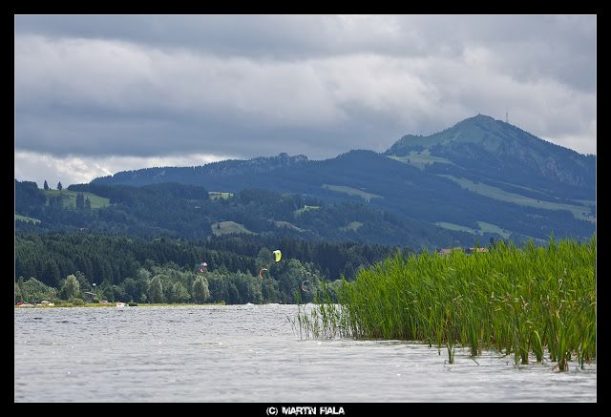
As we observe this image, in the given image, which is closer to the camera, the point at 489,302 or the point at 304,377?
the point at 304,377

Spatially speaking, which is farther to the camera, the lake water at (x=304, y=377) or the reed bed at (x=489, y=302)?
the reed bed at (x=489, y=302)

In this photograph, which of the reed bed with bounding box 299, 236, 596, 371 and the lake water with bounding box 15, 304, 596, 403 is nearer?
the lake water with bounding box 15, 304, 596, 403

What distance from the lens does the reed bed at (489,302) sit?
78.8 ft

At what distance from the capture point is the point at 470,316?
27.8m

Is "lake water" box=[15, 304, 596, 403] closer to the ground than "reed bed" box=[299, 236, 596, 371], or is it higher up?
closer to the ground

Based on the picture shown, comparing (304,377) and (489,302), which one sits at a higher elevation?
(489,302)

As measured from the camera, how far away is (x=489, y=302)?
27.3 metres

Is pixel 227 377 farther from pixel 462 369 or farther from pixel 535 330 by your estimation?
pixel 535 330

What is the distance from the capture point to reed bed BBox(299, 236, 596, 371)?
2403 cm

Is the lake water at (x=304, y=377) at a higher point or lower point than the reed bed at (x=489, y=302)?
lower
